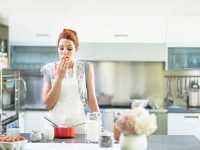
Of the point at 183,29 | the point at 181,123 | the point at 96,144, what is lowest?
the point at 181,123

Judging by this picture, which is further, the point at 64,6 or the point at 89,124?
the point at 64,6

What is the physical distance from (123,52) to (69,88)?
1753 millimetres

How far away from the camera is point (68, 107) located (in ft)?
9.78

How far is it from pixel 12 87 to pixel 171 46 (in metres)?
1.89

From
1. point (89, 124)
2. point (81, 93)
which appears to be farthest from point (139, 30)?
point (89, 124)

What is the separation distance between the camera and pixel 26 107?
462 cm

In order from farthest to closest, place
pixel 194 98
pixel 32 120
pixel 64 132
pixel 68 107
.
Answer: pixel 194 98, pixel 32 120, pixel 68 107, pixel 64 132

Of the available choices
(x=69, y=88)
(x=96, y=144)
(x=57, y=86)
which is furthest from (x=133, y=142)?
(x=69, y=88)

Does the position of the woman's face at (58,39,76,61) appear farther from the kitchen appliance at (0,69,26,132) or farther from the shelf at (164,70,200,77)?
the shelf at (164,70,200,77)

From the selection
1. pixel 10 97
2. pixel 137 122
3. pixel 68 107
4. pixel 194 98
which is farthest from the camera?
pixel 194 98

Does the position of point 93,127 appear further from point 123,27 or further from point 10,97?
point 123,27

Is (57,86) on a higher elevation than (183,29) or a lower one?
lower

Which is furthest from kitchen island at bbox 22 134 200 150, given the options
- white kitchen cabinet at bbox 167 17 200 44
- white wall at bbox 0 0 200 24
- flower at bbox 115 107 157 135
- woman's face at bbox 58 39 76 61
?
white wall at bbox 0 0 200 24

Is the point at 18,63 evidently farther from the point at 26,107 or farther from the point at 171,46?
the point at 171,46
